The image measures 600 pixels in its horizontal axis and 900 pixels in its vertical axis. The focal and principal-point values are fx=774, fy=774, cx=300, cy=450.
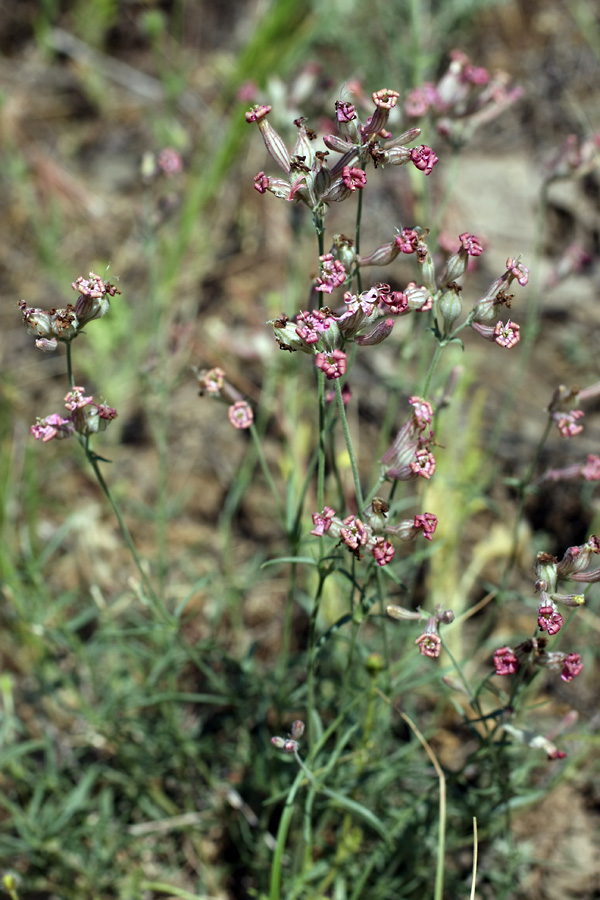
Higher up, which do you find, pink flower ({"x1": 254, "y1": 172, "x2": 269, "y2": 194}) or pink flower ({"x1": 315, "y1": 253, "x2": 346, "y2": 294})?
pink flower ({"x1": 254, "y1": 172, "x2": 269, "y2": 194})

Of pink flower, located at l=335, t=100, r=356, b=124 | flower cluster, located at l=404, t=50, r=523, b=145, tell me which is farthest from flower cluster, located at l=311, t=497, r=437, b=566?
flower cluster, located at l=404, t=50, r=523, b=145

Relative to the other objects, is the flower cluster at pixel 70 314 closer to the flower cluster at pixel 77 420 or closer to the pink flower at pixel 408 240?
the flower cluster at pixel 77 420

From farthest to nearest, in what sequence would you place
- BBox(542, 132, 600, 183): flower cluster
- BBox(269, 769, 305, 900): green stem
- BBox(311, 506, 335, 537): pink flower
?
BBox(542, 132, 600, 183): flower cluster, BBox(269, 769, 305, 900): green stem, BBox(311, 506, 335, 537): pink flower

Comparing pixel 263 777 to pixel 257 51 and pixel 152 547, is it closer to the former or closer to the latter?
pixel 152 547

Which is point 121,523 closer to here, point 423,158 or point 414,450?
point 414,450

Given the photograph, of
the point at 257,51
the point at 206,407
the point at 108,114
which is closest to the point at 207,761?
the point at 206,407

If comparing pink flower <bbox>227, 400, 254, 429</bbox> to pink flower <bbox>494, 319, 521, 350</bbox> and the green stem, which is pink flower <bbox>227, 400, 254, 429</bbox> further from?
the green stem
